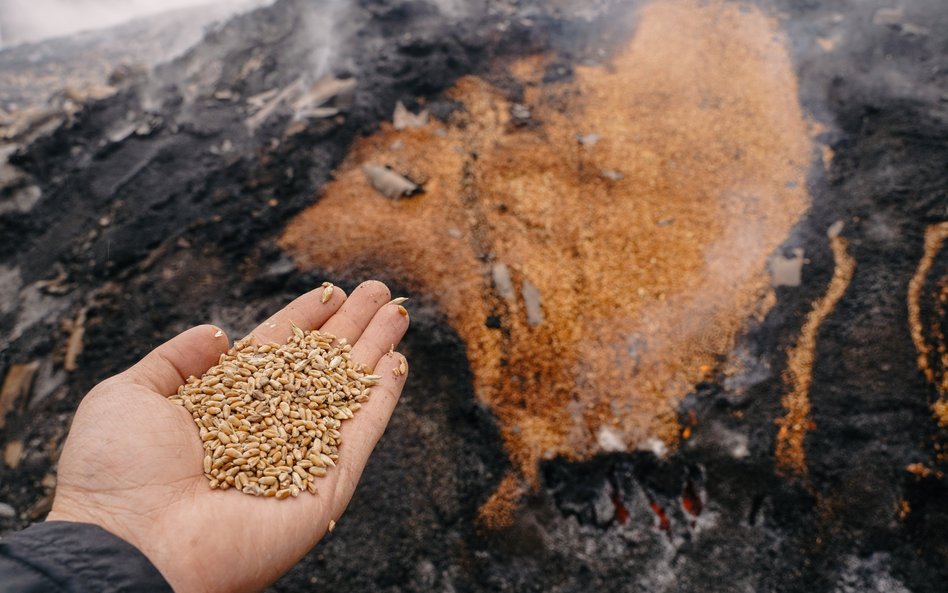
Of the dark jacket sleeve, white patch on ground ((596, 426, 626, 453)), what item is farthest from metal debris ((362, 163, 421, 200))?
the dark jacket sleeve

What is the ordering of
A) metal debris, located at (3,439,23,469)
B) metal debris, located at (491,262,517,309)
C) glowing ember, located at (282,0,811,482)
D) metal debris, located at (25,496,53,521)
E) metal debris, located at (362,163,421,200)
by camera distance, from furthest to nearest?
1. metal debris, located at (362,163,421,200)
2. metal debris, located at (491,262,517,309)
3. glowing ember, located at (282,0,811,482)
4. metal debris, located at (3,439,23,469)
5. metal debris, located at (25,496,53,521)

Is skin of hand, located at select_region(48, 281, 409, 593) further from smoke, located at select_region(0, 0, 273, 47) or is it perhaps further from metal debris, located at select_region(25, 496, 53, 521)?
smoke, located at select_region(0, 0, 273, 47)

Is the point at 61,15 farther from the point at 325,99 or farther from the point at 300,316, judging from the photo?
the point at 300,316

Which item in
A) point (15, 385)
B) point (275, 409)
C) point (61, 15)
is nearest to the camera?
point (275, 409)

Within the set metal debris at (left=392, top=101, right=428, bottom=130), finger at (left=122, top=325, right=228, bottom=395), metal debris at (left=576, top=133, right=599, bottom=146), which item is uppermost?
finger at (left=122, top=325, right=228, bottom=395)

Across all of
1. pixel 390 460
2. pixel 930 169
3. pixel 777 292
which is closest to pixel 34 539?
pixel 390 460

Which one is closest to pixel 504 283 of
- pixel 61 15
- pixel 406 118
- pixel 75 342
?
pixel 406 118

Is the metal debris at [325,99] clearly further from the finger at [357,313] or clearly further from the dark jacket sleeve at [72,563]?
the dark jacket sleeve at [72,563]
